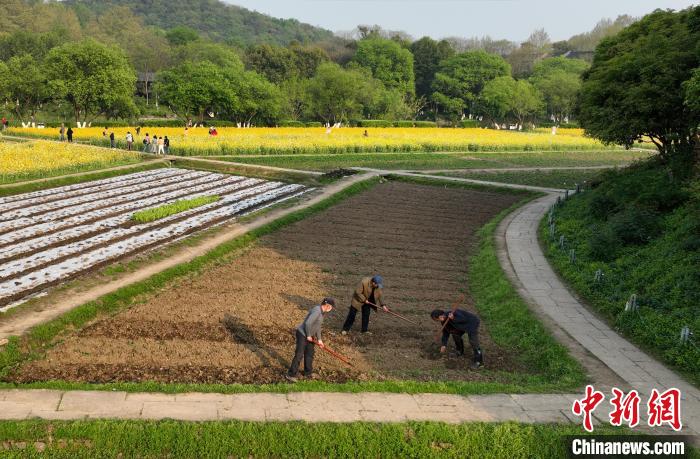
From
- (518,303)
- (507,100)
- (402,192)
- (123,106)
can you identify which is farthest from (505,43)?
(518,303)

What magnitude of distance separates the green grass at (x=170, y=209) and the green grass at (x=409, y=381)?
4.26 metres

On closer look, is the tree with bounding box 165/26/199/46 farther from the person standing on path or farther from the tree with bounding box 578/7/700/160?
the person standing on path

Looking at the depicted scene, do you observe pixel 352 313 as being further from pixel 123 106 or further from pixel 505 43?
pixel 505 43

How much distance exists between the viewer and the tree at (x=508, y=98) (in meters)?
94.2

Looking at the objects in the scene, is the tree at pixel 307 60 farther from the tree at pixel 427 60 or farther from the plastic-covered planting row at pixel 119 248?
the plastic-covered planting row at pixel 119 248

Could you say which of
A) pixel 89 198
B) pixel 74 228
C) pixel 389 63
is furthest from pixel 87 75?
pixel 389 63

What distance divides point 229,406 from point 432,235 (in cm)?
1471

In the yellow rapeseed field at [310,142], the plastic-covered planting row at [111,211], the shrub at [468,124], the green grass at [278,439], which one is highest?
the shrub at [468,124]

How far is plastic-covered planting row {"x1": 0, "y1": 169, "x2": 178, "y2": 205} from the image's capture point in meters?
25.1

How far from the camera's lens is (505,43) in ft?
654

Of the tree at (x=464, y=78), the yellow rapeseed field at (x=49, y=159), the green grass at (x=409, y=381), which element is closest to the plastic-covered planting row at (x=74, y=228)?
the green grass at (x=409, y=381)

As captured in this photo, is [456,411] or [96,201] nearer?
[456,411]

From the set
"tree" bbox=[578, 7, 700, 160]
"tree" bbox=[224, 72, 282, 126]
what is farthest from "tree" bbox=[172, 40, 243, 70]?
"tree" bbox=[578, 7, 700, 160]

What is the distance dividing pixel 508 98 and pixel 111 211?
262 feet
